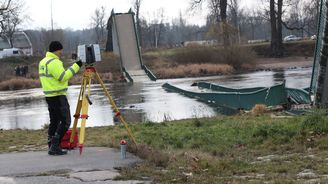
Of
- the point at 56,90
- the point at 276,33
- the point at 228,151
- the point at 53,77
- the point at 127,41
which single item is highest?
the point at 276,33

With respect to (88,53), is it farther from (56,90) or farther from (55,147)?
(55,147)

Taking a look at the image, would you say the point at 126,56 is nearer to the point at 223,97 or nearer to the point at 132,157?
the point at 223,97

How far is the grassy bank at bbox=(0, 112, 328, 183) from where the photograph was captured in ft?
22.3

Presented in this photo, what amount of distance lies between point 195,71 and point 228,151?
41.4 metres

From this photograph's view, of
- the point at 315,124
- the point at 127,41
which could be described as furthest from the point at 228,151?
A: the point at 127,41

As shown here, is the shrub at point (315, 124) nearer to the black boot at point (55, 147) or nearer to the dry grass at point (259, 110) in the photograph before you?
the black boot at point (55, 147)

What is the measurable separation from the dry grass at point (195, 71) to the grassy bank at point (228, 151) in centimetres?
3672

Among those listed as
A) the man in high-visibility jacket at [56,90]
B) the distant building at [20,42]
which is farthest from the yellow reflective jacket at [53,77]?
the distant building at [20,42]

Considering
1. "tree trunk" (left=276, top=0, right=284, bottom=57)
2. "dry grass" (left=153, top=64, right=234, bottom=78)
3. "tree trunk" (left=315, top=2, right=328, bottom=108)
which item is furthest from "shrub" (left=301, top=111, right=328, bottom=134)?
"tree trunk" (left=276, top=0, right=284, bottom=57)

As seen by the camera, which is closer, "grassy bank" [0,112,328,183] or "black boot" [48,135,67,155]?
"grassy bank" [0,112,328,183]

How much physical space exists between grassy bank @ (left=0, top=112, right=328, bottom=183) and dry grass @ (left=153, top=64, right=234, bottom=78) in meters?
36.7

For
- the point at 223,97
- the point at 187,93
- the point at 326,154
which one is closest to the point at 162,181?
the point at 326,154

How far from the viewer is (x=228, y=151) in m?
8.95

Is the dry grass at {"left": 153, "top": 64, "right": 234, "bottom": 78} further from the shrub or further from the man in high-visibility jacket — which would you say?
the man in high-visibility jacket
